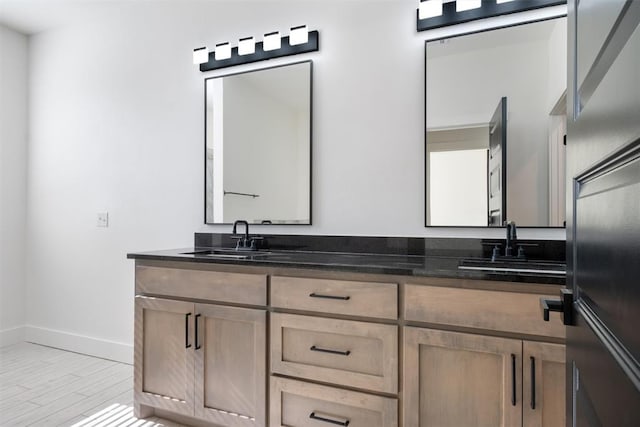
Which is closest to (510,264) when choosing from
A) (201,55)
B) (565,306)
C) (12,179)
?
(565,306)

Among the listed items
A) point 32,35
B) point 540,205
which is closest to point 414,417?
point 540,205

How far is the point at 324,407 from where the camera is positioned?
5.36 feet

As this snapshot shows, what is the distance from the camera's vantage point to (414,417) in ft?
4.82

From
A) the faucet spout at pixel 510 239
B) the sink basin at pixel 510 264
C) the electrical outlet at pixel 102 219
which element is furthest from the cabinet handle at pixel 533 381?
the electrical outlet at pixel 102 219

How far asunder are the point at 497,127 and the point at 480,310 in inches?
38.7

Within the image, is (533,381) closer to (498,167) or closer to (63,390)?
(498,167)

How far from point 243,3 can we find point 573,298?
2.54 m

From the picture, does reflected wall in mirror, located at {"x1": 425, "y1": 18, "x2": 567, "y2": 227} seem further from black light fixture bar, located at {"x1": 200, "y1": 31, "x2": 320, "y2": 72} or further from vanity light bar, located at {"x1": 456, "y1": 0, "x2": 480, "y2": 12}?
black light fixture bar, located at {"x1": 200, "y1": 31, "x2": 320, "y2": 72}

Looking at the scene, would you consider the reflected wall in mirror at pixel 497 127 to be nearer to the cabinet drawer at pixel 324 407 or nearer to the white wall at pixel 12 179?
the cabinet drawer at pixel 324 407

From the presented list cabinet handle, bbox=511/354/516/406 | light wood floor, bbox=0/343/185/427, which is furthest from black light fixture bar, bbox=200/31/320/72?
light wood floor, bbox=0/343/185/427

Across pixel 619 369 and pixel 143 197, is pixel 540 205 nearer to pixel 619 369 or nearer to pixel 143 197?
pixel 619 369

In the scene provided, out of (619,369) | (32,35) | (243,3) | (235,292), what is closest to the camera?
(619,369)

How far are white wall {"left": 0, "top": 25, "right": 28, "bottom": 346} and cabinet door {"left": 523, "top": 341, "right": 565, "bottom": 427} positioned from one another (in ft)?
Answer: 12.5

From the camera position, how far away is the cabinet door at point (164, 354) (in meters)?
1.93
